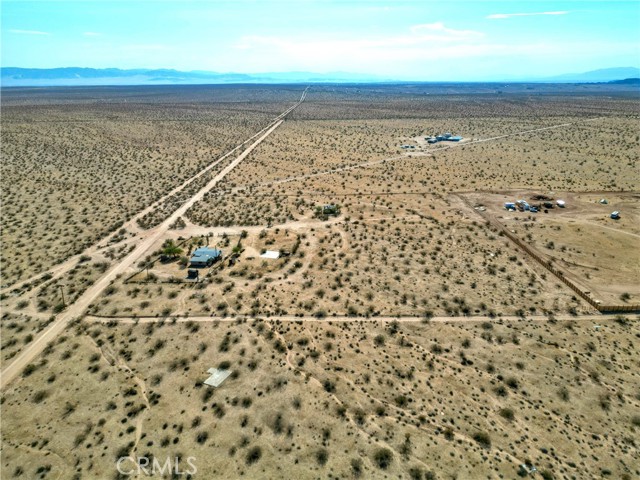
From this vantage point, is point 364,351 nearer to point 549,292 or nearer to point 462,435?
point 462,435

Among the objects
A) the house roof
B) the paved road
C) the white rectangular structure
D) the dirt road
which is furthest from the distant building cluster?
the white rectangular structure

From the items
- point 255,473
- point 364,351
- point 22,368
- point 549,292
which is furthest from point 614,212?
point 22,368

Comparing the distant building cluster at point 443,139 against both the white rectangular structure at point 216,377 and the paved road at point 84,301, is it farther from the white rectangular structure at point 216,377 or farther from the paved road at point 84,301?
the white rectangular structure at point 216,377

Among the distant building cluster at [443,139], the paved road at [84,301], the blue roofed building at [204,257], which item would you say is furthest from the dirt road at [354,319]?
the distant building cluster at [443,139]

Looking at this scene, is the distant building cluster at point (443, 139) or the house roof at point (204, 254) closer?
the house roof at point (204, 254)

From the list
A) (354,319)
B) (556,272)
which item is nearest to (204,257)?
(354,319)
